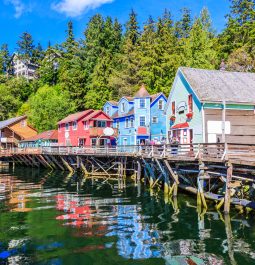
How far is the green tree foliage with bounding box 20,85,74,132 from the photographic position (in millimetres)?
69562

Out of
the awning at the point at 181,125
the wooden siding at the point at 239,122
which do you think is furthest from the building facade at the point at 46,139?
the wooden siding at the point at 239,122

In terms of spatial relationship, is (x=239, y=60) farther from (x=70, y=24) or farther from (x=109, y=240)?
(x=70, y=24)

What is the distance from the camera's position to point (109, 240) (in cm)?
1348

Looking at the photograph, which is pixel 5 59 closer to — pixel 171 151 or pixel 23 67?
pixel 23 67

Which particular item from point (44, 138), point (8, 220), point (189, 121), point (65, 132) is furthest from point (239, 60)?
point (8, 220)

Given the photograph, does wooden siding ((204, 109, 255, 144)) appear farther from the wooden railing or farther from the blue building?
the blue building

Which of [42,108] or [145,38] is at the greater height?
[145,38]

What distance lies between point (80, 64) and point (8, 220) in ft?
212

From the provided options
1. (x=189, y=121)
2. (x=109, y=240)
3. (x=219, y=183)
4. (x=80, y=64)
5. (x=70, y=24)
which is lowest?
(x=109, y=240)

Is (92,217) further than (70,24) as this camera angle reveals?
No

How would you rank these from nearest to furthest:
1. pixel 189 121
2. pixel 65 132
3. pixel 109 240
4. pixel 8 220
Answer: pixel 109 240 < pixel 8 220 < pixel 189 121 < pixel 65 132

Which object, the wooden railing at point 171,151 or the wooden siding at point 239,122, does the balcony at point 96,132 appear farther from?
the wooden siding at point 239,122

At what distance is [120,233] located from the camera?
14547mm

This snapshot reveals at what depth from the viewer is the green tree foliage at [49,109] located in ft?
228
